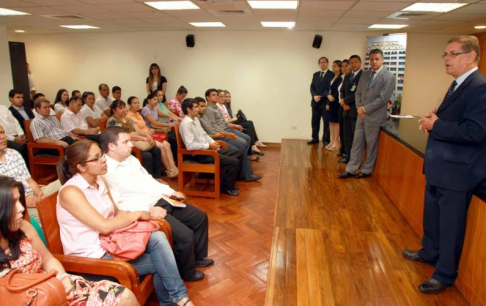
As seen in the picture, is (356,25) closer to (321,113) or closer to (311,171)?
(321,113)

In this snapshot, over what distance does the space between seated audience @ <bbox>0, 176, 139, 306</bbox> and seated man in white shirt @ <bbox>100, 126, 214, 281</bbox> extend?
71 cm

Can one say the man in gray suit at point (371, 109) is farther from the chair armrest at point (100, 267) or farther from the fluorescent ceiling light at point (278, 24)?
the chair armrest at point (100, 267)

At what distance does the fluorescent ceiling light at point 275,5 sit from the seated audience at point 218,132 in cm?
136

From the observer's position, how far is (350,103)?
194 inches

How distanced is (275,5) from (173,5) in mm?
1489

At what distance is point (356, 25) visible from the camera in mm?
6531

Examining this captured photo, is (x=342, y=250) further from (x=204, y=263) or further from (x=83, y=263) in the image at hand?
(x=83, y=263)

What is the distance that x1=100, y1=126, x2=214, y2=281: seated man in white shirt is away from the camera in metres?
2.44

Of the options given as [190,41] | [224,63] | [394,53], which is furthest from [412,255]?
[190,41]

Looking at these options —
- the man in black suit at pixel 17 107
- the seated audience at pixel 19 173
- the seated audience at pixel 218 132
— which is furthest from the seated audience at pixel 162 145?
the seated audience at pixel 19 173

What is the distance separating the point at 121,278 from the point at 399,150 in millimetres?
2934

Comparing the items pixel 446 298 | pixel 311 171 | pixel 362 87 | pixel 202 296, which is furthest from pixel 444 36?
pixel 202 296

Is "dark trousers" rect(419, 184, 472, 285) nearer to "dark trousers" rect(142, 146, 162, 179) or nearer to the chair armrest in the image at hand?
the chair armrest

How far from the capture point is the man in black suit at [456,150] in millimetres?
2029
